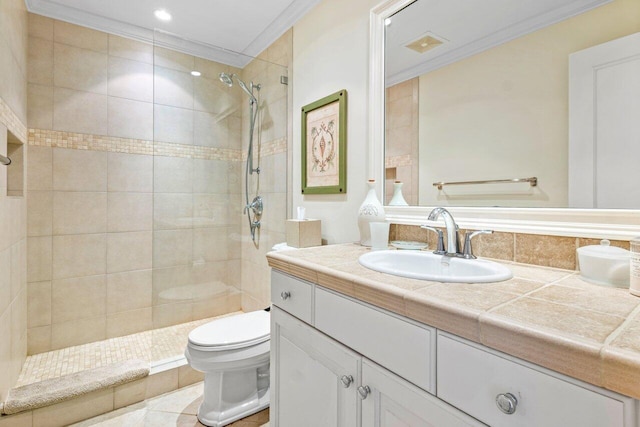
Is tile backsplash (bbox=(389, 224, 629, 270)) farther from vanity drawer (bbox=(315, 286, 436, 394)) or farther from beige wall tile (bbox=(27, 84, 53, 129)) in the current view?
beige wall tile (bbox=(27, 84, 53, 129))

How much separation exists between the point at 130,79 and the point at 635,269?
Answer: 3.01 metres

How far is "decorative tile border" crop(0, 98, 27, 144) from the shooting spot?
1.55 meters

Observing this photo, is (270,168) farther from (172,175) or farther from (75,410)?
(75,410)

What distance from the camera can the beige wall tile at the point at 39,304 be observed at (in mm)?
2125

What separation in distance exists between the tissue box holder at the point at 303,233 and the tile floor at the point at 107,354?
104 cm

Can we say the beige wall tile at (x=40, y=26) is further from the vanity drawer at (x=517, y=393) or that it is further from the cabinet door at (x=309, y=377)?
the vanity drawer at (x=517, y=393)

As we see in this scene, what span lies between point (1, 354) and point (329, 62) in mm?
2279

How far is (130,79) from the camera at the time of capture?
2.43m

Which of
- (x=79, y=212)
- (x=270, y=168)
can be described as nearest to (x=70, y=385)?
(x=79, y=212)

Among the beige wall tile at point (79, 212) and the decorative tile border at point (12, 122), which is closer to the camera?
the decorative tile border at point (12, 122)

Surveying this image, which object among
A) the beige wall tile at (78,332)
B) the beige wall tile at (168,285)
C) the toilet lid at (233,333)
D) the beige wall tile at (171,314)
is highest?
the beige wall tile at (168,285)

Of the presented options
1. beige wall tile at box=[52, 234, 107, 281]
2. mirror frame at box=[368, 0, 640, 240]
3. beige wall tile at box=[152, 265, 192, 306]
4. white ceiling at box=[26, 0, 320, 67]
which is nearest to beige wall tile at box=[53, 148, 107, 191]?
beige wall tile at box=[52, 234, 107, 281]

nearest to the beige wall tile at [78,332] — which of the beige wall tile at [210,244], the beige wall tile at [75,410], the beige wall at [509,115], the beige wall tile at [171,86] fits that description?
the beige wall tile at [75,410]

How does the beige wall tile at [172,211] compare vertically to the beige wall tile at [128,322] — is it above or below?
above
